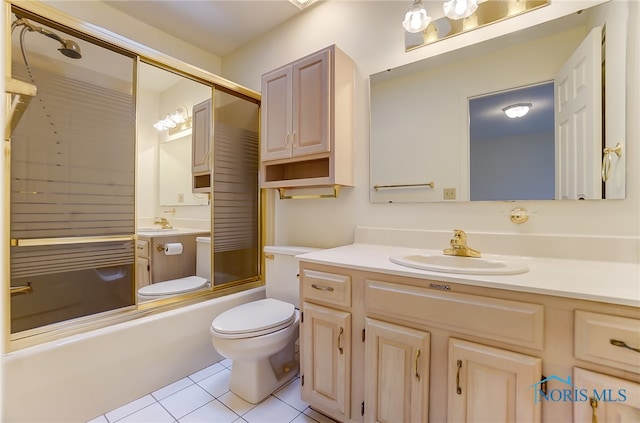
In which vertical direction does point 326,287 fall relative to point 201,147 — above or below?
below

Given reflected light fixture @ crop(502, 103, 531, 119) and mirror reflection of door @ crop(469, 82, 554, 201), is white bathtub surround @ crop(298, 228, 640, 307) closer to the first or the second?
mirror reflection of door @ crop(469, 82, 554, 201)

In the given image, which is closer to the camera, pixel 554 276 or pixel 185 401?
pixel 554 276

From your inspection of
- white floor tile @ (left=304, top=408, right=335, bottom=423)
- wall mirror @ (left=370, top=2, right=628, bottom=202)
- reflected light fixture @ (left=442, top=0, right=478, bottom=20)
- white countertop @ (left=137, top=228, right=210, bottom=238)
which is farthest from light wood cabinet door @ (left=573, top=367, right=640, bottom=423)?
white countertop @ (left=137, top=228, right=210, bottom=238)

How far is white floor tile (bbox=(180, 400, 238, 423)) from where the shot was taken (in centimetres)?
149

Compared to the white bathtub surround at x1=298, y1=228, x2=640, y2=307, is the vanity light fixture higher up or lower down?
higher up

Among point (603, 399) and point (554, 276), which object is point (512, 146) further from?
point (603, 399)

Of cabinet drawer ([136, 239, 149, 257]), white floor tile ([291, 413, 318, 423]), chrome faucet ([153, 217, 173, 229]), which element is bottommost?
white floor tile ([291, 413, 318, 423])

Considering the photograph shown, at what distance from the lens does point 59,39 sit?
1.50 metres

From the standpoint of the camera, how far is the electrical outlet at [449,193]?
1615 mm

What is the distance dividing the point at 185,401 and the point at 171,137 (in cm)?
185

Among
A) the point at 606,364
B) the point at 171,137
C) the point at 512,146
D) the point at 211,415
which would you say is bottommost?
the point at 211,415

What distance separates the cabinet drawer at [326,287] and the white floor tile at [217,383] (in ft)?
2.64

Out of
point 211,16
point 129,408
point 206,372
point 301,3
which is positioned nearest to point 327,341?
point 206,372

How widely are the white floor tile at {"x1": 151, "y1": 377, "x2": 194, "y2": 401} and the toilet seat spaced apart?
1.60ft
